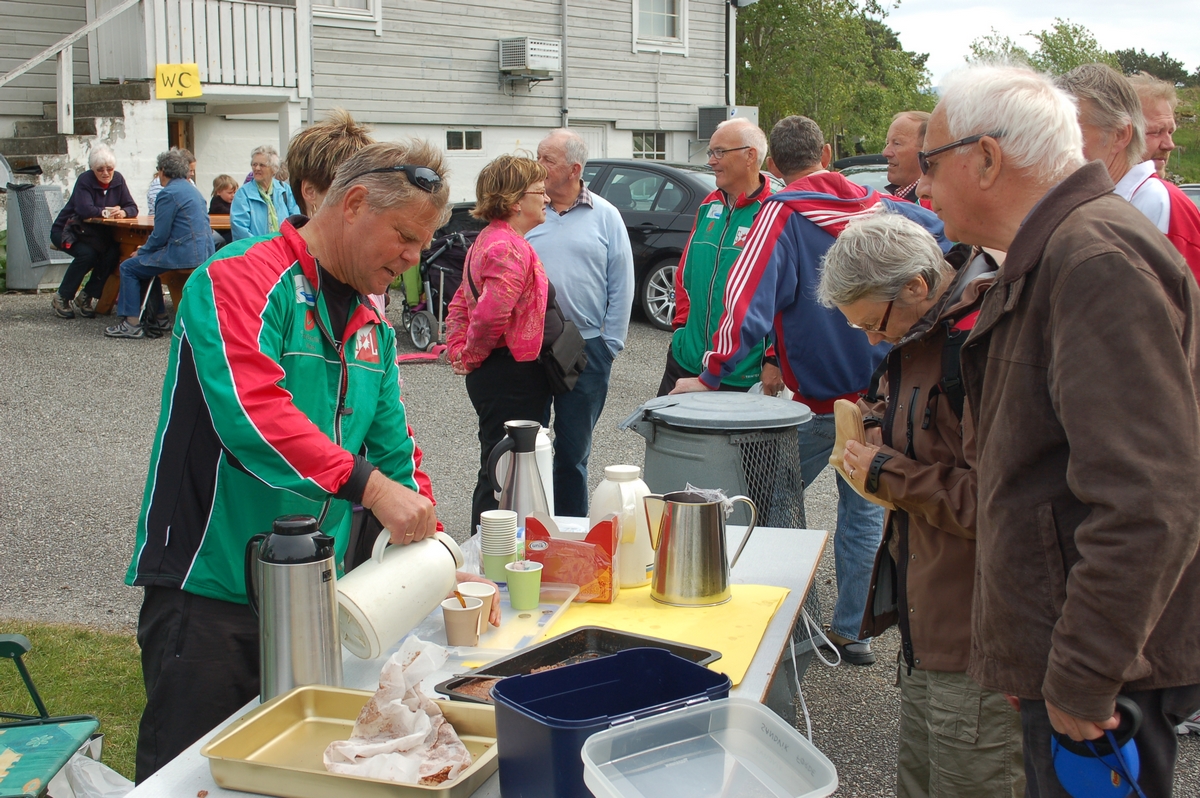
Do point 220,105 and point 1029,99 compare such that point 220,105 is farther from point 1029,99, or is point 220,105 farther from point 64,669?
point 1029,99

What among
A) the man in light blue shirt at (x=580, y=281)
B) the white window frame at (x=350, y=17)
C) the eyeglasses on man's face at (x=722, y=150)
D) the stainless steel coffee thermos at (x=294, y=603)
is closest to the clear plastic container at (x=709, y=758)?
the stainless steel coffee thermos at (x=294, y=603)

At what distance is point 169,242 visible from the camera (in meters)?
9.64

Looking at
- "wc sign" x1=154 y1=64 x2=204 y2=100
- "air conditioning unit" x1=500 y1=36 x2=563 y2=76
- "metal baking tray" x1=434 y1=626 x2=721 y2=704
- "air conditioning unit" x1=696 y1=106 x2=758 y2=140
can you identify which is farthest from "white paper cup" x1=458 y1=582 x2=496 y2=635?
"air conditioning unit" x1=696 y1=106 x2=758 y2=140

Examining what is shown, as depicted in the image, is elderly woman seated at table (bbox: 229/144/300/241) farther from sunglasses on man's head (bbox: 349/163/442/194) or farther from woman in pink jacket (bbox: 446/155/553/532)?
sunglasses on man's head (bbox: 349/163/442/194)

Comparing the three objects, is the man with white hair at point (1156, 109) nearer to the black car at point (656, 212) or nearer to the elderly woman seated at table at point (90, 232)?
the black car at point (656, 212)

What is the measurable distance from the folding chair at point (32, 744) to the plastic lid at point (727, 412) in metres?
1.93

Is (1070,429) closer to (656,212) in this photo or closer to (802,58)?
(656,212)

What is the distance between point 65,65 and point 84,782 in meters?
11.8

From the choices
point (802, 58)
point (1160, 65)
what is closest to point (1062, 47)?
point (802, 58)

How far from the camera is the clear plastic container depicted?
1424 mm

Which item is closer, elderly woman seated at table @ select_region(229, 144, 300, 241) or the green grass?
the green grass

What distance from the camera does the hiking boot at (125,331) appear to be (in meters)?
9.88

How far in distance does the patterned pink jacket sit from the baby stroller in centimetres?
530

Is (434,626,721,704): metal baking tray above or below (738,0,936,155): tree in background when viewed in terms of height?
below
